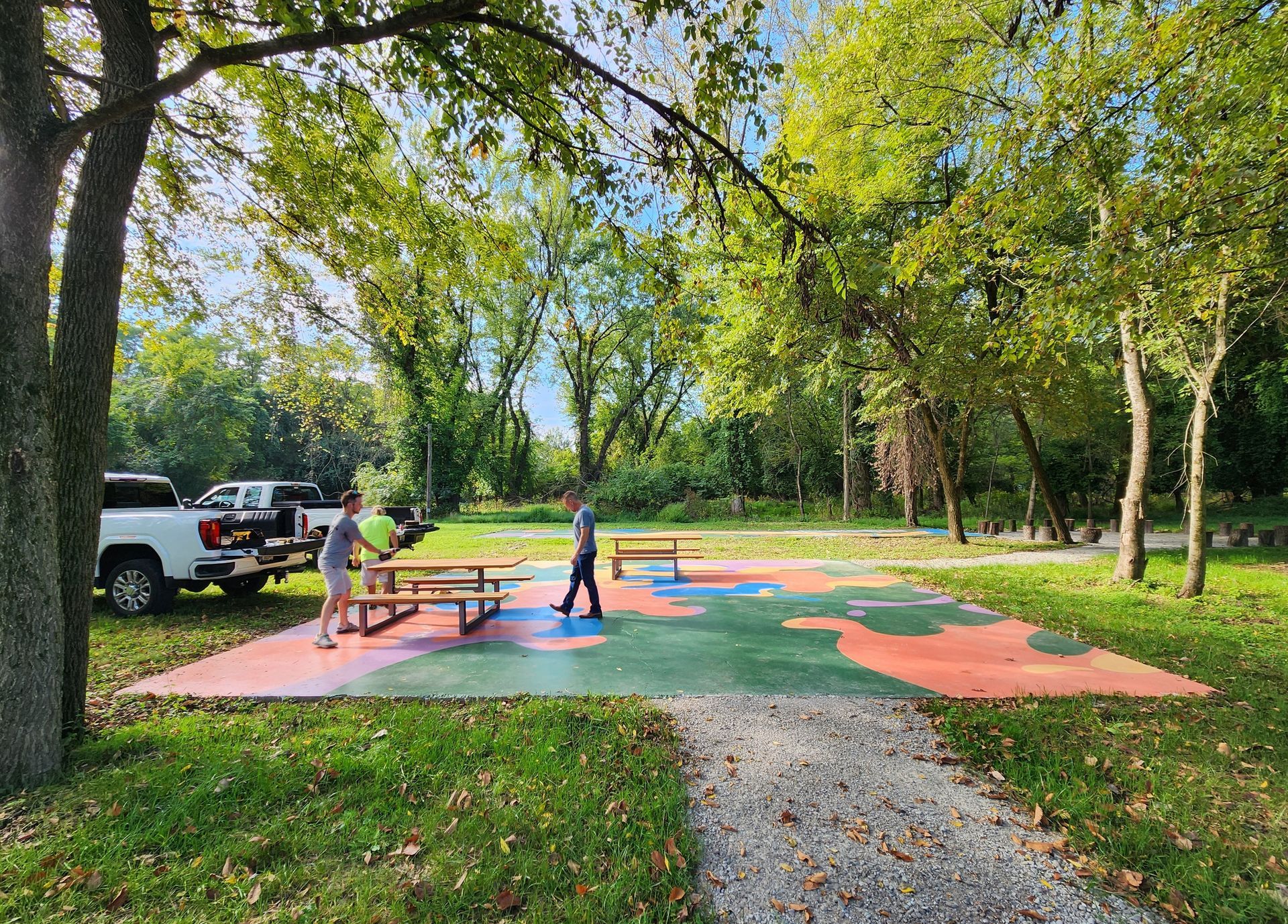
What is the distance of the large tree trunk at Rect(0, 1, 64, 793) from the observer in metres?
2.86

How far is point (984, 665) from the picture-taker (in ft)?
16.9

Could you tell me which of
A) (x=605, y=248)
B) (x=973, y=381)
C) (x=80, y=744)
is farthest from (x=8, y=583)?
(x=605, y=248)

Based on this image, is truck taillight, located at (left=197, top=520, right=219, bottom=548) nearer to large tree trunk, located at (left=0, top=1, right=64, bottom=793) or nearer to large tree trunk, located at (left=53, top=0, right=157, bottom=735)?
large tree trunk, located at (left=53, top=0, right=157, bottom=735)

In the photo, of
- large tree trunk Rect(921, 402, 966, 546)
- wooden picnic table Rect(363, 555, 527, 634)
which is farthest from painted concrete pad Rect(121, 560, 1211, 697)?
large tree trunk Rect(921, 402, 966, 546)

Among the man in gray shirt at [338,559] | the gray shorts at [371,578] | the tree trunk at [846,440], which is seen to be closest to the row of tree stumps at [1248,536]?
the tree trunk at [846,440]

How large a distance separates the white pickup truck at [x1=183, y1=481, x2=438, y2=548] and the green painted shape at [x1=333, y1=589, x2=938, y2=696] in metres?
5.48

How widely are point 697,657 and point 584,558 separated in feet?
7.25

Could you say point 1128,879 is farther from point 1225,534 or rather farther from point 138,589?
point 1225,534

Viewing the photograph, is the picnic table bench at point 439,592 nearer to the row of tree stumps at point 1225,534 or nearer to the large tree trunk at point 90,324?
the large tree trunk at point 90,324

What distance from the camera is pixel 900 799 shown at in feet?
9.54

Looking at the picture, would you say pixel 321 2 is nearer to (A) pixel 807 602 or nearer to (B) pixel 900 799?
(B) pixel 900 799

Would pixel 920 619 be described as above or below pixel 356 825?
below

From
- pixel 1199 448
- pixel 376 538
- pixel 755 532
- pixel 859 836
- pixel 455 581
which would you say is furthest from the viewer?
pixel 755 532

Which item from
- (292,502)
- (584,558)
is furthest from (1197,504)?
(292,502)
